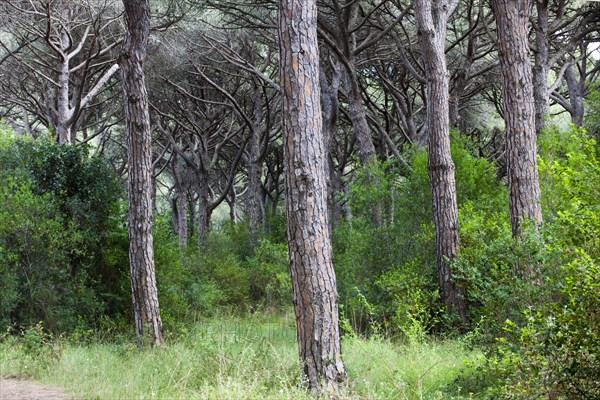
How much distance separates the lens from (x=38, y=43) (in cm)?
2023

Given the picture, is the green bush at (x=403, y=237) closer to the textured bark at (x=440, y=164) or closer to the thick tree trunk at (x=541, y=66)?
the textured bark at (x=440, y=164)

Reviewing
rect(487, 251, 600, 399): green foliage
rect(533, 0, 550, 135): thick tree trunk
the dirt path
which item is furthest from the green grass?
rect(533, 0, 550, 135): thick tree trunk

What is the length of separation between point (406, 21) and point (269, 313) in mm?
8518

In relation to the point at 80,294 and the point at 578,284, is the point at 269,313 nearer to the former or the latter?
the point at 80,294

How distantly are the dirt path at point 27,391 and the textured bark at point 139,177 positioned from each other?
2494mm

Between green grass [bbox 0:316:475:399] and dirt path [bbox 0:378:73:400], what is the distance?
0.51ft

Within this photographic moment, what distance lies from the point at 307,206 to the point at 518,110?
4296mm

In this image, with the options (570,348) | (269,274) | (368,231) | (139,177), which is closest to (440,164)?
(368,231)

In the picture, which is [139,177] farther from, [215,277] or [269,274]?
[269,274]

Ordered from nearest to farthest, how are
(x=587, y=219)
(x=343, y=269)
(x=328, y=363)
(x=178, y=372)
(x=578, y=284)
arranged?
1. (x=578, y=284)
2. (x=587, y=219)
3. (x=328, y=363)
4. (x=178, y=372)
5. (x=343, y=269)

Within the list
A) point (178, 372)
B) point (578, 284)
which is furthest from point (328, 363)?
point (578, 284)

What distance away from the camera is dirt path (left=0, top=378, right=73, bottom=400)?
6.88m

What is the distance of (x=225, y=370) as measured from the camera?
263 inches

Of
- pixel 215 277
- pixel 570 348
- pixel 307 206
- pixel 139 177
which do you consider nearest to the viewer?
pixel 570 348
